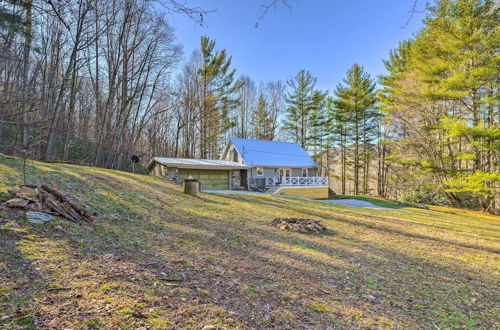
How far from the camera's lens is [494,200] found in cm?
1457

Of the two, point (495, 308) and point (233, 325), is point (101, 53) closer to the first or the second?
point (233, 325)

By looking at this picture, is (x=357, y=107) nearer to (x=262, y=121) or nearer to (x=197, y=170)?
(x=262, y=121)

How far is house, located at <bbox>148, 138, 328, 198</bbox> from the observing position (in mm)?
16875

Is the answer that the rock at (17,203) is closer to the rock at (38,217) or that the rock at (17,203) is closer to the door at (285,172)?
the rock at (38,217)

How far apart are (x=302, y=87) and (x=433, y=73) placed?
1241 cm

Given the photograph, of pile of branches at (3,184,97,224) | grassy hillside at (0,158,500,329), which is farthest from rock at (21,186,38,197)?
grassy hillside at (0,158,500,329)

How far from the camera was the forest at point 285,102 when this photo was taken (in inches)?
501

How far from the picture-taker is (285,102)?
27547 mm

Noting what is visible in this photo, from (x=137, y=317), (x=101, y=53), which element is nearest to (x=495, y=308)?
(x=137, y=317)

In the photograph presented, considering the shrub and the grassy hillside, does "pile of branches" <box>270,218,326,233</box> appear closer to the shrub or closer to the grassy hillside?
the grassy hillside

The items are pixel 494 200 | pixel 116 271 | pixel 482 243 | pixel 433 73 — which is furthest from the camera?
pixel 433 73

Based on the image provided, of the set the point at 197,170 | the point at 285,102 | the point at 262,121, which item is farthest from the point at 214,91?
the point at 197,170

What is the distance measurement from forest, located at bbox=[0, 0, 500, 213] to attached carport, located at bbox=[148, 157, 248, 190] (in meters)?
3.51

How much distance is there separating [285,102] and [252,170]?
38.3ft
